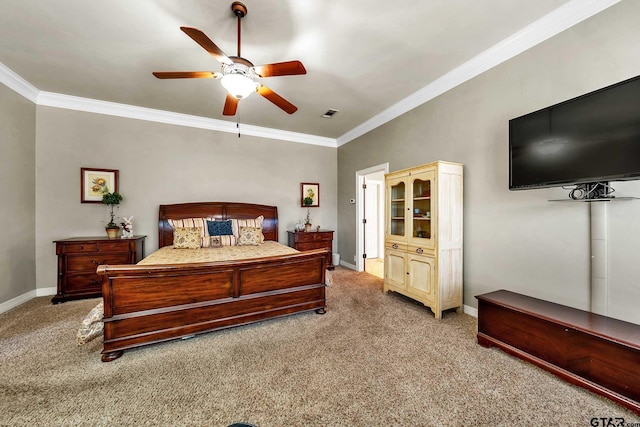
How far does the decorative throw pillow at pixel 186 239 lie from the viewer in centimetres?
386

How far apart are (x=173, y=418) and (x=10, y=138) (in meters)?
4.27

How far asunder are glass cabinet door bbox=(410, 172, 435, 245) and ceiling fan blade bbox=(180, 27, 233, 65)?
8.17ft

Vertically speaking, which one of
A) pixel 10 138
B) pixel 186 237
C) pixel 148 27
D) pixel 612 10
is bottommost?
pixel 186 237

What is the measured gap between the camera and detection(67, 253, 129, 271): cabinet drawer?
3.44 meters

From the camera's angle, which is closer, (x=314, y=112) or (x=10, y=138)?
(x=10, y=138)

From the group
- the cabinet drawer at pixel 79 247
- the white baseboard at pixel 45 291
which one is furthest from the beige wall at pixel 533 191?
the white baseboard at pixel 45 291

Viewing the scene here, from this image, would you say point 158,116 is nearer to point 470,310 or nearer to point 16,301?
point 16,301

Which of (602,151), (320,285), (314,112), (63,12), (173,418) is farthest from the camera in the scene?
(314,112)

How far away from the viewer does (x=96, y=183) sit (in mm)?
3975

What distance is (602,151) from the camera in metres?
1.77

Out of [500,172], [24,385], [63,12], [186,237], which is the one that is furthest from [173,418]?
[500,172]

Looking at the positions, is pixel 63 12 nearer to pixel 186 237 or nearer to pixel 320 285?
pixel 186 237

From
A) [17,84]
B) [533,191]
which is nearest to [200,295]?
[533,191]

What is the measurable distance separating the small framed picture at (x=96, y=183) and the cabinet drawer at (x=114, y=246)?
0.89m
